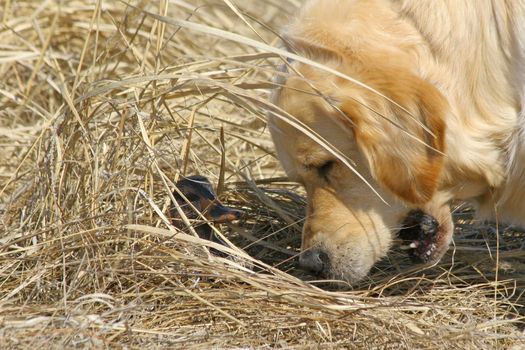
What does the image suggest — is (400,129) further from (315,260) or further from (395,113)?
(315,260)

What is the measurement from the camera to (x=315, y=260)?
10.1 feet

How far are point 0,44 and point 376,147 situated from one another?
2.70 meters

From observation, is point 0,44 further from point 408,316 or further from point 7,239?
point 408,316

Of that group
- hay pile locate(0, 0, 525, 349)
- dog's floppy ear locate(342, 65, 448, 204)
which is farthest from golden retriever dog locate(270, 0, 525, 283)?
hay pile locate(0, 0, 525, 349)

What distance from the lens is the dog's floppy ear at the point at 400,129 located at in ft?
9.05

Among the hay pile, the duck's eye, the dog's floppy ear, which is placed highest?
the dog's floppy ear

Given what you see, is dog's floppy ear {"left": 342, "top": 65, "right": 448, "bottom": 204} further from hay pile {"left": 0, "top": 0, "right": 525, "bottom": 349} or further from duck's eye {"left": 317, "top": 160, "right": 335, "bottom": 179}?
hay pile {"left": 0, "top": 0, "right": 525, "bottom": 349}

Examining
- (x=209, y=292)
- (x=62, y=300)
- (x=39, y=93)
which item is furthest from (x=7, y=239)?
(x=39, y=93)

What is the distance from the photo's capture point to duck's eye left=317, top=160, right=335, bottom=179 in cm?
297

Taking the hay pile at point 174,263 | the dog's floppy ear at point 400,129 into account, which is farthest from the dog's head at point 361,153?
the hay pile at point 174,263

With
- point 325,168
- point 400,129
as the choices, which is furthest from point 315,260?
point 400,129

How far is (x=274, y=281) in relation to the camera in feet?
9.72

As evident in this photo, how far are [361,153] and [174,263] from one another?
716mm

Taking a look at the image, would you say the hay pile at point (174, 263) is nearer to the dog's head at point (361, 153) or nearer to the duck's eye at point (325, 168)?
the dog's head at point (361, 153)
